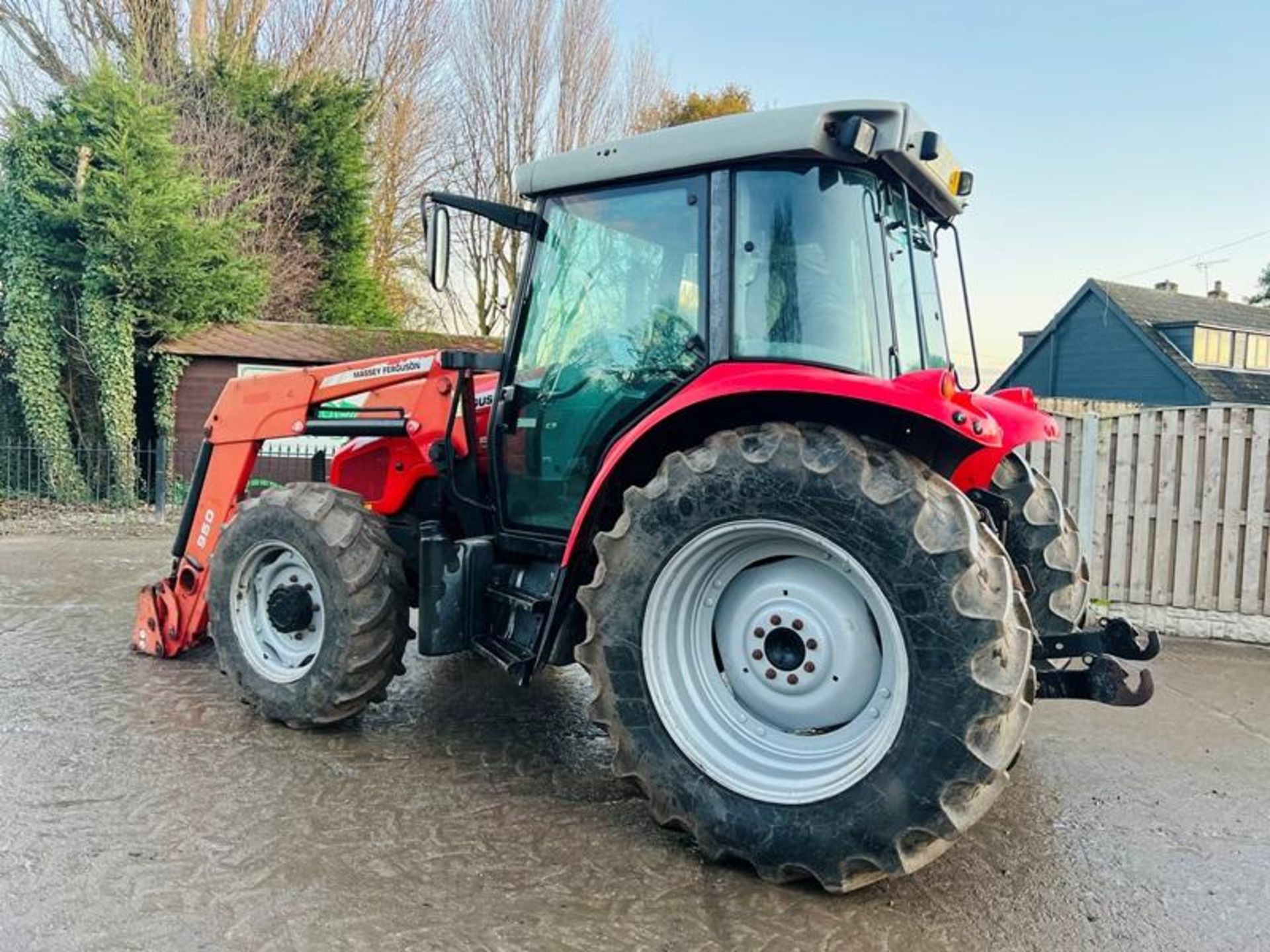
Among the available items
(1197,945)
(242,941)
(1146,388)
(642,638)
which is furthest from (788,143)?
(1146,388)

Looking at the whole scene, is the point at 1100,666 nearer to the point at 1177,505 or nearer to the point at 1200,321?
the point at 1177,505

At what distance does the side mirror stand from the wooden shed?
992cm

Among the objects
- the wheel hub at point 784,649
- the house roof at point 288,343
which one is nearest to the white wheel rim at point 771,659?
the wheel hub at point 784,649

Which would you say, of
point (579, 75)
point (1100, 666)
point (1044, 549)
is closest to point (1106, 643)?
point (1044, 549)

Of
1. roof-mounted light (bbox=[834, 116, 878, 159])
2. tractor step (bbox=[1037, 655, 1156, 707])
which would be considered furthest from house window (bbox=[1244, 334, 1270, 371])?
roof-mounted light (bbox=[834, 116, 878, 159])

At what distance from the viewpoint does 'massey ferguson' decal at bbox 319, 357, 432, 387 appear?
13.7ft

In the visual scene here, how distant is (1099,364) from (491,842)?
2840 cm

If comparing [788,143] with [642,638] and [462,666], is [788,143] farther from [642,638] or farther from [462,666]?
[462,666]

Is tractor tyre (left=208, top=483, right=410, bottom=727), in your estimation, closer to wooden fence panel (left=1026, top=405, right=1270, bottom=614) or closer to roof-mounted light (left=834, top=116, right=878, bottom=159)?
roof-mounted light (left=834, top=116, right=878, bottom=159)

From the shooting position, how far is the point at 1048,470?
7215mm

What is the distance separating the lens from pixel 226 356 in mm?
12859

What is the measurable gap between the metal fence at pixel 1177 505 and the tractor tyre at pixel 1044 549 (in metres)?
3.19

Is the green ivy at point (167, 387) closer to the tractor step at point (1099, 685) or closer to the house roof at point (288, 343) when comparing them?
the house roof at point (288, 343)

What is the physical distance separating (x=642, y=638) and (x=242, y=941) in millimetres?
1332
